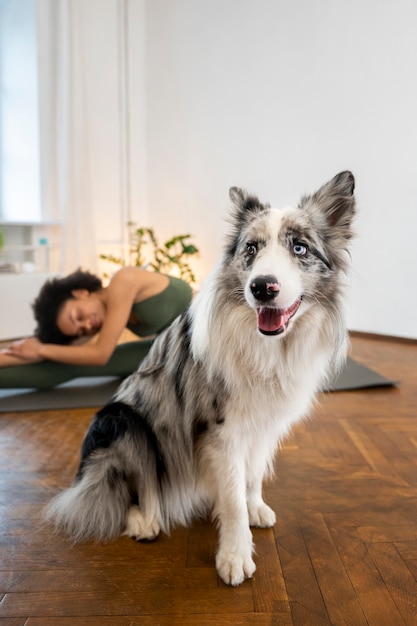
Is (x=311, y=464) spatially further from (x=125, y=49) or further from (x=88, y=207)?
(x=125, y=49)

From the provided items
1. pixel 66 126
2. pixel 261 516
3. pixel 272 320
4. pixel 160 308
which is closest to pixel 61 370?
pixel 160 308

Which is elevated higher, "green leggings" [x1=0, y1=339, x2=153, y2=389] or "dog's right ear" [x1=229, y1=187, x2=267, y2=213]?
"dog's right ear" [x1=229, y1=187, x2=267, y2=213]

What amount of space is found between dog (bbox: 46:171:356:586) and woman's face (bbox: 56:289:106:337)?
110 cm

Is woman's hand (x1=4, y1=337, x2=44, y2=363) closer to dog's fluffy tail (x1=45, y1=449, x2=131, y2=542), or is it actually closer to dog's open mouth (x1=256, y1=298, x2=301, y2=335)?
dog's fluffy tail (x1=45, y1=449, x2=131, y2=542)

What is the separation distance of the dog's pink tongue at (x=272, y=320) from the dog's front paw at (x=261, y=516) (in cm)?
69

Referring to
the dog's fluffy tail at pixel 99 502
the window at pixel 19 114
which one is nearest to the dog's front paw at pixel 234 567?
the dog's fluffy tail at pixel 99 502

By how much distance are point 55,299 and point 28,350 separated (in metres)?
0.41

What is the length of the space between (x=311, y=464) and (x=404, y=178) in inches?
137

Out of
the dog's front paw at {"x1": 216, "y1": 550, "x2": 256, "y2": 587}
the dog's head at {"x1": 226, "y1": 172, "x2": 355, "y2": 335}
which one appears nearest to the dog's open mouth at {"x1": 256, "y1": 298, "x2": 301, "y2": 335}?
the dog's head at {"x1": 226, "y1": 172, "x2": 355, "y2": 335}

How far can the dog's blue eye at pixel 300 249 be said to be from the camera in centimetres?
143

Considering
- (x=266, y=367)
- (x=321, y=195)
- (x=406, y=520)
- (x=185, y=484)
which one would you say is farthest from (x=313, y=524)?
(x=321, y=195)

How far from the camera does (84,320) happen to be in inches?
108

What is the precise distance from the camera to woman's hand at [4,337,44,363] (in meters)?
2.87

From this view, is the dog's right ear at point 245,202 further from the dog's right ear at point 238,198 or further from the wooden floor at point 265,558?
the wooden floor at point 265,558
